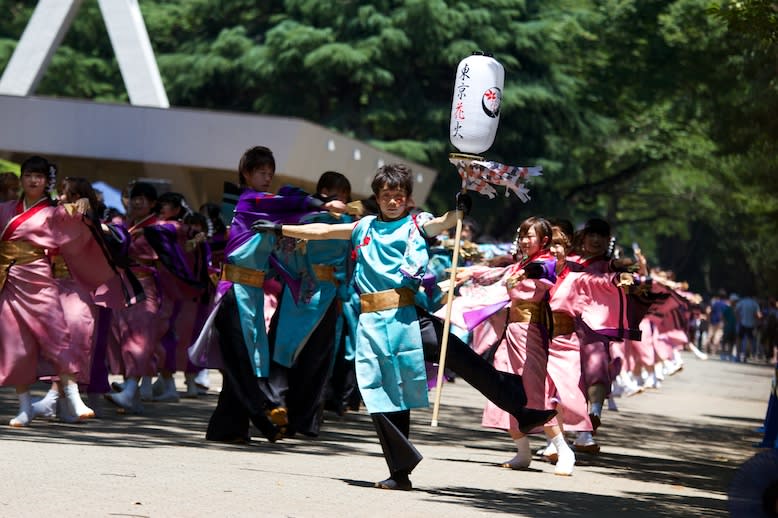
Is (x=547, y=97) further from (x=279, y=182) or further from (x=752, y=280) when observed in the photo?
(x=752, y=280)

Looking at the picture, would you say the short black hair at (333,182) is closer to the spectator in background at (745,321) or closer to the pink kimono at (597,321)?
the pink kimono at (597,321)

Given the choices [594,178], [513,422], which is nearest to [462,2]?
[594,178]

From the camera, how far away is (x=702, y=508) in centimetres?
887

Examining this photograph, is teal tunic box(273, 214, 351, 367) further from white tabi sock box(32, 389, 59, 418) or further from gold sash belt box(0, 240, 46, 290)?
gold sash belt box(0, 240, 46, 290)

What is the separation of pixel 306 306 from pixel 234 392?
121 cm

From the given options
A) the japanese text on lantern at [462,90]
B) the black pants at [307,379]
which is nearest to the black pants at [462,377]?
the japanese text on lantern at [462,90]

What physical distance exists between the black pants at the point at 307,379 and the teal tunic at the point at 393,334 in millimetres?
2551

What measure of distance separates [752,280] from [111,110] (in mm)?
43257

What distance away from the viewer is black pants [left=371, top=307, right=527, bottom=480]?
866cm

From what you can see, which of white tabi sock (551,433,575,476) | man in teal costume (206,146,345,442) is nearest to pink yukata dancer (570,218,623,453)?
white tabi sock (551,433,575,476)

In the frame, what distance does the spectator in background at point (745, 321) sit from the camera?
41.9 metres

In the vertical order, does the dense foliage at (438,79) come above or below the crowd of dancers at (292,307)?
above

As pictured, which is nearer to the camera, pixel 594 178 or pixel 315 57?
pixel 315 57

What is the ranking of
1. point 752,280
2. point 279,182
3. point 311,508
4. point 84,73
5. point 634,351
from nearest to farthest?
point 311,508 → point 634,351 → point 279,182 → point 84,73 → point 752,280
